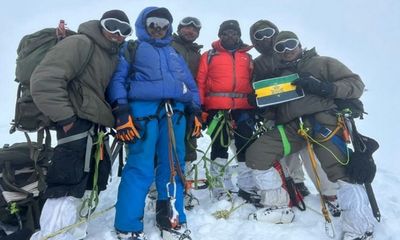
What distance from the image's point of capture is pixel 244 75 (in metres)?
5.22

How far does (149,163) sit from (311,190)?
2783 millimetres

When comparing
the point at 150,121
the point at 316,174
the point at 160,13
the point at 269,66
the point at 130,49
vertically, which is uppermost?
the point at 160,13

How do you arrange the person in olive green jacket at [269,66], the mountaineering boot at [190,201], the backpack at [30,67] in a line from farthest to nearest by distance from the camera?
the person in olive green jacket at [269,66]
the mountaineering boot at [190,201]
the backpack at [30,67]

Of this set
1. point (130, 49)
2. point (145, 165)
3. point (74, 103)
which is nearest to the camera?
point (74, 103)

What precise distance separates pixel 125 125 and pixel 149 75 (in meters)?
0.62

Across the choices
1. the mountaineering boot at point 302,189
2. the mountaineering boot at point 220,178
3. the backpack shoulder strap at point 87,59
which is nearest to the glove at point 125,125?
the backpack shoulder strap at point 87,59

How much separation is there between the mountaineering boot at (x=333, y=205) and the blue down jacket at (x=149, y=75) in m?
2.19

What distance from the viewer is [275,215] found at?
4.35 meters

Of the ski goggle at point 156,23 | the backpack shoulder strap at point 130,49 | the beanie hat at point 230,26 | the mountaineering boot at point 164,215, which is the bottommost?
the mountaineering boot at point 164,215

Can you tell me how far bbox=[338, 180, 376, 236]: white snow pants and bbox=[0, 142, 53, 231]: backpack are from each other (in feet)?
10.3

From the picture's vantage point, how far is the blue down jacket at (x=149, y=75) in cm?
394

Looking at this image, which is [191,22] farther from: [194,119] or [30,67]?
[30,67]

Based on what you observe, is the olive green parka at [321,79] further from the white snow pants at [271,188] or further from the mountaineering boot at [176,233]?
the mountaineering boot at [176,233]

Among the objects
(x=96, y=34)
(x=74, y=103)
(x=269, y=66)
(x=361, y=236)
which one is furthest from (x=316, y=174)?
(x=96, y=34)
